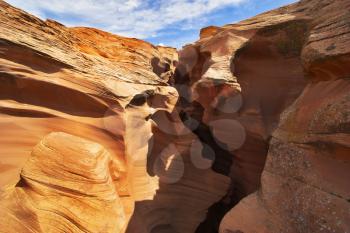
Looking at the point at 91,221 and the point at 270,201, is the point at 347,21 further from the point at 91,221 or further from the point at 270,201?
the point at 91,221

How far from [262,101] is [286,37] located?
2088 mm

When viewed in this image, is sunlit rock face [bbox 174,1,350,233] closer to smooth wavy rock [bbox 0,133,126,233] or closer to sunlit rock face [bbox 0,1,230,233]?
sunlit rock face [bbox 0,1,230,233]

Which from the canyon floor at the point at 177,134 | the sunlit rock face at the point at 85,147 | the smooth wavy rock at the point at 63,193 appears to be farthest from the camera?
the sunlit rock face at the point at 85,147

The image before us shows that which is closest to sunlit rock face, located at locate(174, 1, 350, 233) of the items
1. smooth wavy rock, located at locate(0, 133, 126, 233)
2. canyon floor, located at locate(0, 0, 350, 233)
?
canyon floor, located at locate(0, 0, 350, 233)

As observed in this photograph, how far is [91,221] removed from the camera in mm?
4379

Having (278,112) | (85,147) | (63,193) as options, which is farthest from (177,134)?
(63,193)

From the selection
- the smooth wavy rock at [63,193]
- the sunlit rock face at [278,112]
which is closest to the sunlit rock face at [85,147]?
the smooth wavy rock at [63,193]

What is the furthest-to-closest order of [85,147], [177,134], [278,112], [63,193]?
[177,134]
[278,112]
[85,147]
[63,193]

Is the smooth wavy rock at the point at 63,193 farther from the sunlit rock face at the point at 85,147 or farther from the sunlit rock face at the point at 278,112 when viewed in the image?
the sunlit rock face at the point at 278,112

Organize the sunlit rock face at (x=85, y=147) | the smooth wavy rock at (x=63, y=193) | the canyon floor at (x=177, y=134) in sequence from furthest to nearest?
the sunlit rock face at (x=85, y=147), the canyon floor at (x=177, y=134), the smooth wavy rock at (x=63, y=193)

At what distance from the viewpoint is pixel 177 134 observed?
8781 mm

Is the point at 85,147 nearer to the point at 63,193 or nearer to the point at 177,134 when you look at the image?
the point at 63,193

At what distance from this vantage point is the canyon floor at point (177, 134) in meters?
4.16

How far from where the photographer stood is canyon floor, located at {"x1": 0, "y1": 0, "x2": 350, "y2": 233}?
4.16 metres
